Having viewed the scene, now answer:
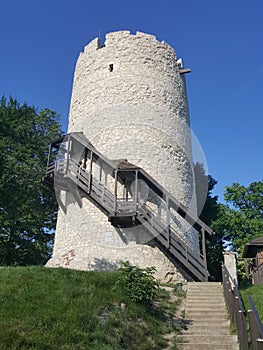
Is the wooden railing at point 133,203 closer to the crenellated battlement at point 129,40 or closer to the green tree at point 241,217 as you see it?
the crenellated battlement at point 129,40

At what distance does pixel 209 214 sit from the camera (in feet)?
67.8

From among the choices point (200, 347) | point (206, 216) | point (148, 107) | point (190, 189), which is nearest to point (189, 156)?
point (190, 189)

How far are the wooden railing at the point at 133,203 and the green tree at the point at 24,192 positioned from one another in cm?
302

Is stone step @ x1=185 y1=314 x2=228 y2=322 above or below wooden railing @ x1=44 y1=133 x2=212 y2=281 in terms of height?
below

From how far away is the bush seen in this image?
7.26 metres

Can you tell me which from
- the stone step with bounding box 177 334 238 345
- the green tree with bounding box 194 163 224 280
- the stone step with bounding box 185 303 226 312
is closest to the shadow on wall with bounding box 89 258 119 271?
the stone step with bounding box 185 303 226 312

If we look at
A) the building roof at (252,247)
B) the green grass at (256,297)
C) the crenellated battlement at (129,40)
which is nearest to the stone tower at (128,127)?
the crenellated battlement at (129,40)

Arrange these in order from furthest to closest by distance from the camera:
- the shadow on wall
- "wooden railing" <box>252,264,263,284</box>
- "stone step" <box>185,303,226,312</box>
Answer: "wooden railing" <box>252,264,263,284</box>, the shadow on wall, "stone step" <box>185,303,226,312</box>

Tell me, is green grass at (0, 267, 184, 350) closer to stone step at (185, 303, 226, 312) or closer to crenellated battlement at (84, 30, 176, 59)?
stone step at (185, 303, 226, 312)

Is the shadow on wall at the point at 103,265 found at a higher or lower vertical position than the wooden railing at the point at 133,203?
lower

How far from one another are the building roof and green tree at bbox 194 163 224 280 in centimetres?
271

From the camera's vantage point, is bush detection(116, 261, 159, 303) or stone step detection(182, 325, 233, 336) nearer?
stone step detection(182, 325, 233, 336)

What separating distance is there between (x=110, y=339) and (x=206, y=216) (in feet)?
51.0

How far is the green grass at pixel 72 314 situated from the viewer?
5.21m
